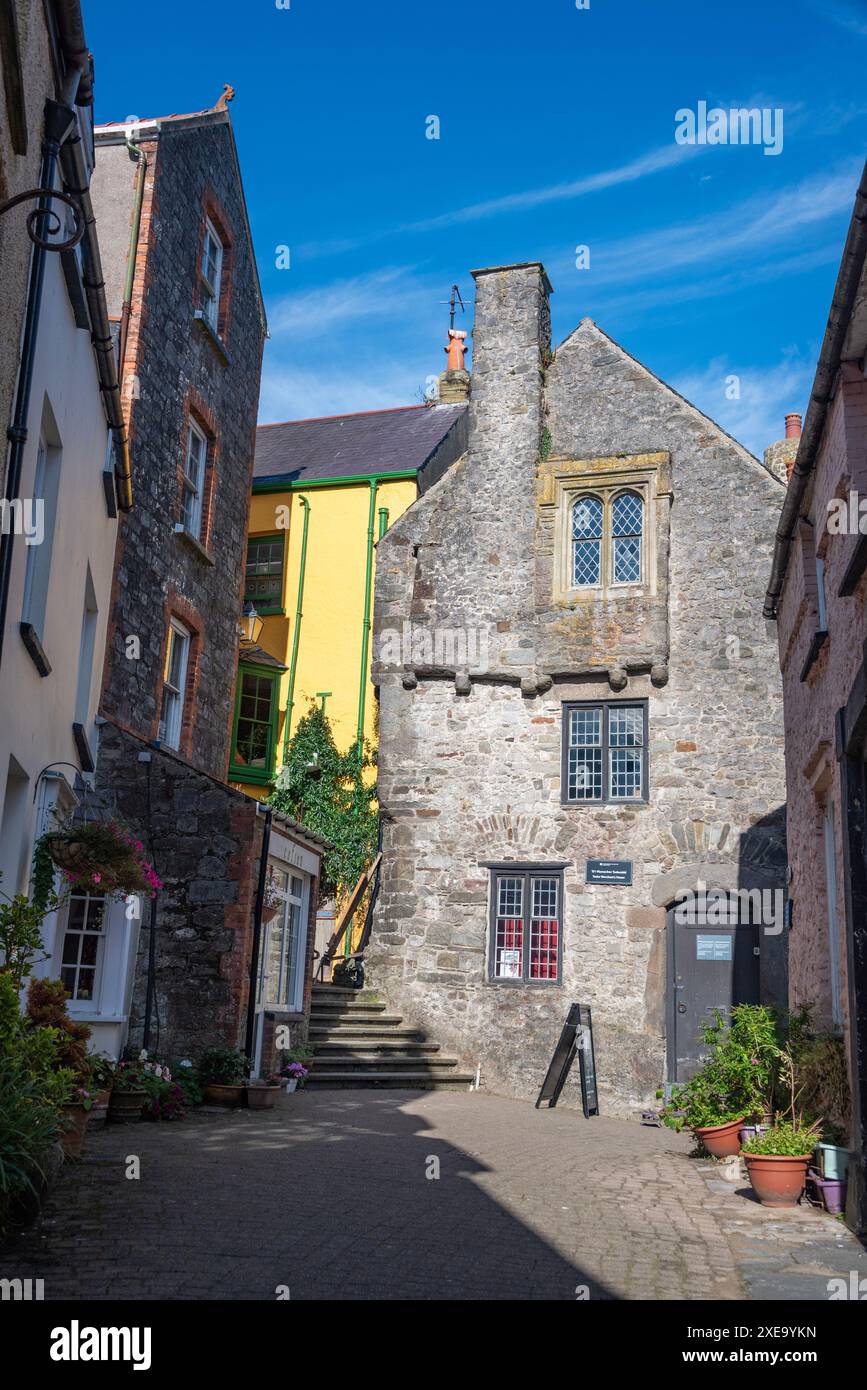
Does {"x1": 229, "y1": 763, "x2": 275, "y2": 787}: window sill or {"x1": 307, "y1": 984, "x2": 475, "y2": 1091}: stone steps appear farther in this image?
{"x1": 229, "y1": 763, "x2": 275, "y2": 787}: window sill

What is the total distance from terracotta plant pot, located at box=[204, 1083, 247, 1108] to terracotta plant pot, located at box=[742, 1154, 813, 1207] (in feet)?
18.0

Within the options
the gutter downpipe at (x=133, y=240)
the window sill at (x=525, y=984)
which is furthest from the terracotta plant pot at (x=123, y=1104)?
the gutter downpipe at (x=133, y=240)

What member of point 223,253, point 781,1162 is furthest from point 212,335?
point 781,1162

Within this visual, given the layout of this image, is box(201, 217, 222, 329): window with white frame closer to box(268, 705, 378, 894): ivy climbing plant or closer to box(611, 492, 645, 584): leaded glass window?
box(611, 492, 645, 584): leaded glass window

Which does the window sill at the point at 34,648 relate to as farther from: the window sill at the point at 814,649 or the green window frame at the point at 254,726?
the green window frame at the point at 254,726

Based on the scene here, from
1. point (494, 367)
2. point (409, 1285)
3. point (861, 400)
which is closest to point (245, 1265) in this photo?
point (409, 1285)

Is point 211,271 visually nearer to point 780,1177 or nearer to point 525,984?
point 525,984

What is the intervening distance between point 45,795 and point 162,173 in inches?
343

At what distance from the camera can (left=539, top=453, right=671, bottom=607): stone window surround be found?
16891mm

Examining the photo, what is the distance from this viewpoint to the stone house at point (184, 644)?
12391 mm

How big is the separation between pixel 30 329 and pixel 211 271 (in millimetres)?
9807

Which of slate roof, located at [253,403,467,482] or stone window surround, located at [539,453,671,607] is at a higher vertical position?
slate roof, located at [253,403,467,482]

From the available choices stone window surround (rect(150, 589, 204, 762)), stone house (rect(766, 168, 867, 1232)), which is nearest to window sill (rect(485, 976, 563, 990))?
stone house (rect(766, 168, 867, 1232))
